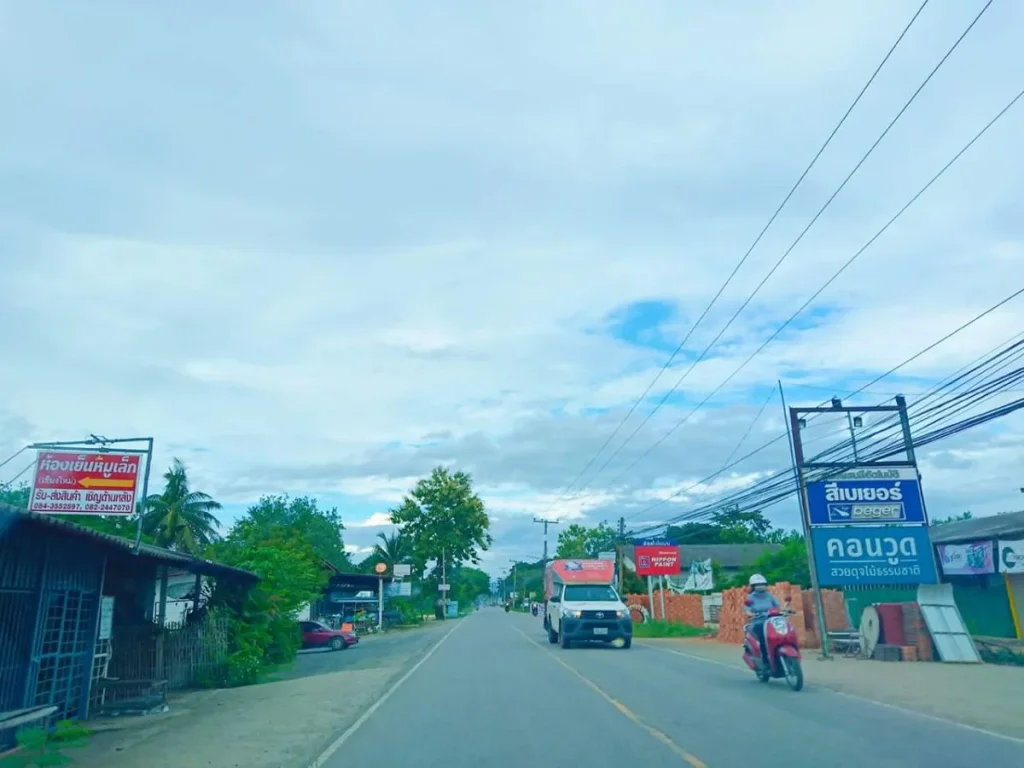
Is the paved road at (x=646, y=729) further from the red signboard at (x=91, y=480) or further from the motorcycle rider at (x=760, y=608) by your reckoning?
the red signboard at (x=91, y=480)

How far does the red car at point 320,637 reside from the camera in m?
32.8

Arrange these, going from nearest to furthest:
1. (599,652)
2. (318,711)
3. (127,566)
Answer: (318,711)
(127,566)
(599,652)

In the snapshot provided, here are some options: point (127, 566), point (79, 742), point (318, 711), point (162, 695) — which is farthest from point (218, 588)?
point (79, 742)

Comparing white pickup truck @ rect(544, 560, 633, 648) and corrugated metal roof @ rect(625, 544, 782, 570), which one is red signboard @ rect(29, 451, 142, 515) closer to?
white pickup truck @ rect(544, 560, 633, 648)

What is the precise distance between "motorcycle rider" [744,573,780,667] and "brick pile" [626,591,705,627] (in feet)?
94.4

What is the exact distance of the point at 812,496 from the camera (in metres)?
Result: 23.5

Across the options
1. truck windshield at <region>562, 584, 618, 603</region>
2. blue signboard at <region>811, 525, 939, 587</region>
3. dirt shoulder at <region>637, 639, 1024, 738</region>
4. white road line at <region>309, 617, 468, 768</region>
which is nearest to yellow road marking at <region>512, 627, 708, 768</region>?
white road line at <region>309, 617, 468, 768</region>

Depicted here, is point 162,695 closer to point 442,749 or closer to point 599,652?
point 442,749

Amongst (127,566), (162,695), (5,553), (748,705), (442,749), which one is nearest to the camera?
(442,749)

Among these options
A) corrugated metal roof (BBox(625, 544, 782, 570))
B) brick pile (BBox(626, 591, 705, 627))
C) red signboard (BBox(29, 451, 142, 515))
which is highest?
corrugated metal roof (BBox(625, 544, 782, 570))

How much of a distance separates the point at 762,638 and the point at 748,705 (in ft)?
8.34

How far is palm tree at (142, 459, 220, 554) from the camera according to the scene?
144 feet

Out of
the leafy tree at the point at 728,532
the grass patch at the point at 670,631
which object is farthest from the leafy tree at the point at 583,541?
the grass patch at the point at 670,631

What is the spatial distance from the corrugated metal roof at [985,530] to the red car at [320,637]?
70.2 feet
